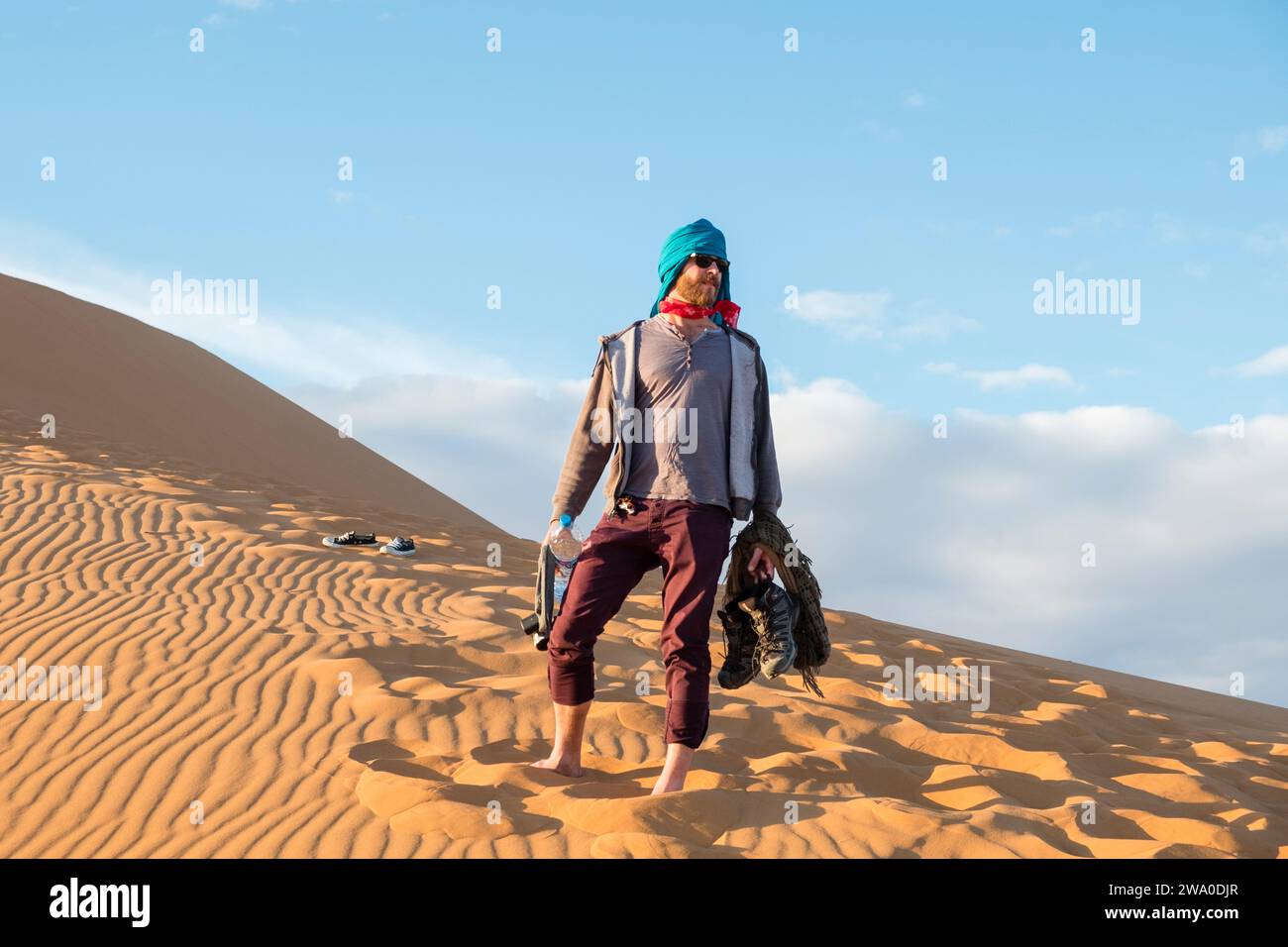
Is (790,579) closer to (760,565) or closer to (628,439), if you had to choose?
(760,565)

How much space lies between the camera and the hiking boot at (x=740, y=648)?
4.74 metres

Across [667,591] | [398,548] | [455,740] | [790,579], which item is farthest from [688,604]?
[398,548]

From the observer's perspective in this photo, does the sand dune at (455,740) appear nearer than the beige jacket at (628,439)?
Yes

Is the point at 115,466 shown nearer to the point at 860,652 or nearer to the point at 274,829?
the point at 860,652

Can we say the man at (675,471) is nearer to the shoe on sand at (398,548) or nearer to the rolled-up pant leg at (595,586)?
the rolled-up pant leg at (595,586)

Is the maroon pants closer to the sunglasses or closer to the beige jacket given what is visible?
the beige jacket

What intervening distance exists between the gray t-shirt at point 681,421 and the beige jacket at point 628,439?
4cm

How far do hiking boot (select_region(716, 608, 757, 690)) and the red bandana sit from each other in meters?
1.20

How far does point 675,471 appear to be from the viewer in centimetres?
443

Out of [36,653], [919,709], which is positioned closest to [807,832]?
[919,709]

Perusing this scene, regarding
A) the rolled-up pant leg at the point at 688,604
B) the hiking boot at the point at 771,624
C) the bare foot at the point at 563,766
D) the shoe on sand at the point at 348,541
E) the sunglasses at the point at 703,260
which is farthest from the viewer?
the shoe on sand at the point at 348,541

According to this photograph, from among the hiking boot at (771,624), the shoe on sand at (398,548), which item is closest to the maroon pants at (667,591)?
the hiking boot at (771,624)

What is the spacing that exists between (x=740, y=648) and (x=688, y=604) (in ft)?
1.76

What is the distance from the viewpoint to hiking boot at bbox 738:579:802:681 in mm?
4680
